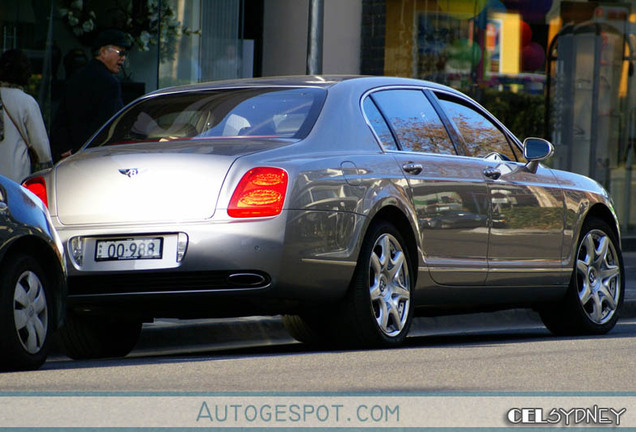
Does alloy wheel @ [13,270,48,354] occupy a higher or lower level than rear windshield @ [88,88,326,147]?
lower

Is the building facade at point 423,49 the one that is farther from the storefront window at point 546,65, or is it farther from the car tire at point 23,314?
the car tire at point 23,314

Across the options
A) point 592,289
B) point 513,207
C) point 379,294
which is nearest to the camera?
point 379,294

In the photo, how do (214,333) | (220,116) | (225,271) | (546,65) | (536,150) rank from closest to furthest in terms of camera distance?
(225,271) → (220,116) → (536,150) → (214,333) → (546,65)

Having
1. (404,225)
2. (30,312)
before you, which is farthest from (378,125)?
(30,312)

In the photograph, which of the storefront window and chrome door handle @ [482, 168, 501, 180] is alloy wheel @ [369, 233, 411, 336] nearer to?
chrome door handle @ [482, 168, 501, 180]

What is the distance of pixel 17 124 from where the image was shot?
10.6 meters

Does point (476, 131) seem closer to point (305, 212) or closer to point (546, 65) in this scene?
point (305, 212)

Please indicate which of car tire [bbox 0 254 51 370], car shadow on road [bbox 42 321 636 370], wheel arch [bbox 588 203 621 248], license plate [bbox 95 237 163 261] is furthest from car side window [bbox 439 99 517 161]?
car tire [bbox 0 254 51 370]

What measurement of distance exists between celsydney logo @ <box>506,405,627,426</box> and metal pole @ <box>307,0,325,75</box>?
6.85 m

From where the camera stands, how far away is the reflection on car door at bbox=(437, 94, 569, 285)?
924cm

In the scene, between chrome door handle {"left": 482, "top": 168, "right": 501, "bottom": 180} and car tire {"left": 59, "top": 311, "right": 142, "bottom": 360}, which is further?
chrome door handle {"left": 482, "top": 168, "right": 501, "bottom": 180}

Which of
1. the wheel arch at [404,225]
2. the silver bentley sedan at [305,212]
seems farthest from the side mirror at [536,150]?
the wheel arch at [404,225]

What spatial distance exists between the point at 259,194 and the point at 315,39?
500cm

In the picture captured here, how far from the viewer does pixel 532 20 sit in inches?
716
